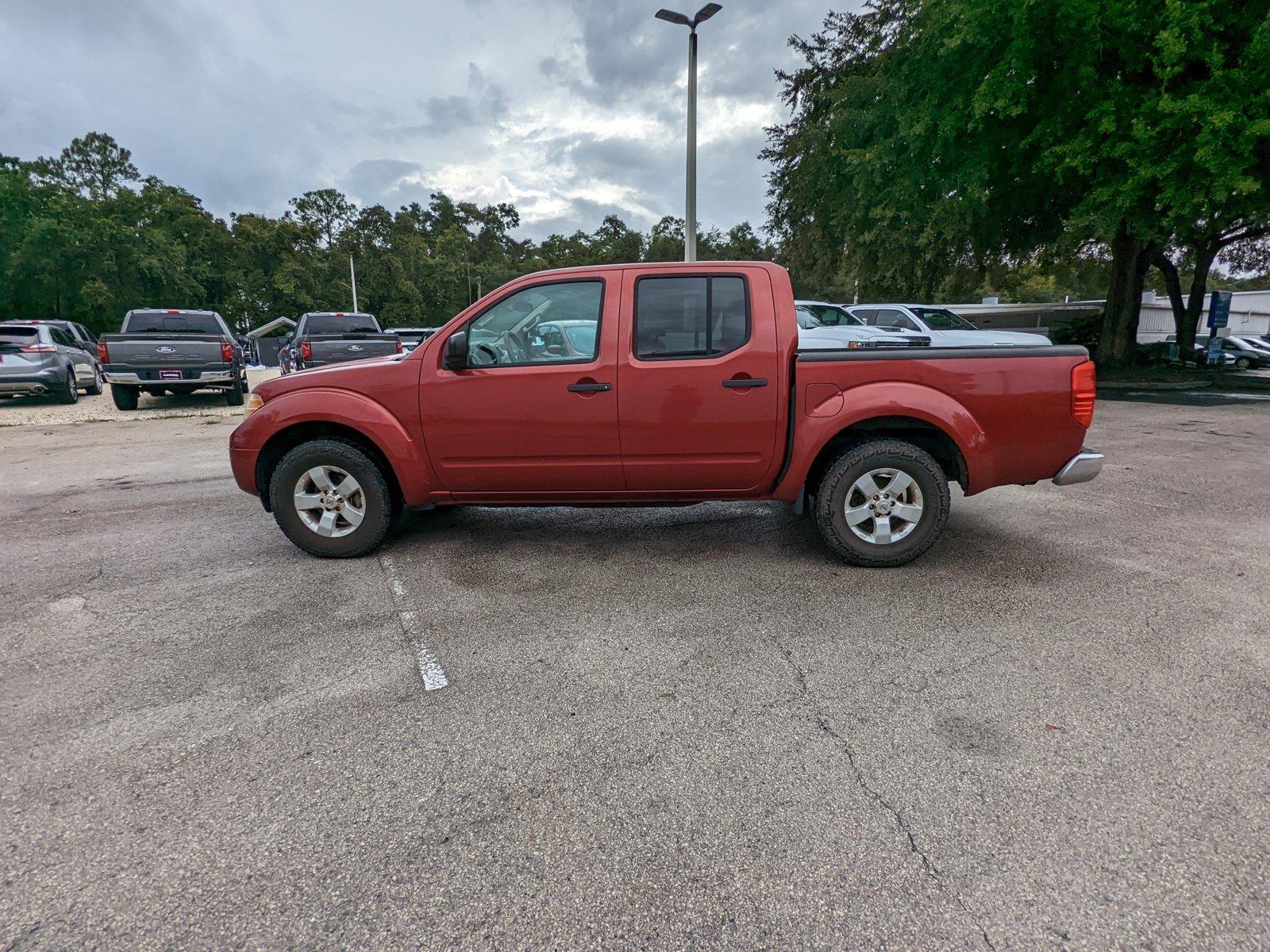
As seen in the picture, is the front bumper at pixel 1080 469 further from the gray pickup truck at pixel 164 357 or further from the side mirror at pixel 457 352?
the gray pickup truck at pixel 164 357

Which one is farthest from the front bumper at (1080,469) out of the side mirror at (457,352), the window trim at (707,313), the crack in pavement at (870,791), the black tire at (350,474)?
the black tire at (350,474)

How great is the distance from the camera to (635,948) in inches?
67.6

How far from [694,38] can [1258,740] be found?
14.9 m

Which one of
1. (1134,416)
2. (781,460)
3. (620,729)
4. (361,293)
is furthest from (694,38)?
(361,293)

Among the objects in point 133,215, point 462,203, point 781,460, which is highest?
point 462,203

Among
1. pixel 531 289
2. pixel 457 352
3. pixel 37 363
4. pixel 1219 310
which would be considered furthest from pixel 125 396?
pixel 1219 310

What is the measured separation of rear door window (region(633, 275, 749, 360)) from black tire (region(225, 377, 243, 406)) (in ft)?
38.4

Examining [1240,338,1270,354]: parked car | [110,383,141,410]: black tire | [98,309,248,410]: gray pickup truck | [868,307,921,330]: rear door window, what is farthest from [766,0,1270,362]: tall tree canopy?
[110,383,141,410]: black tire

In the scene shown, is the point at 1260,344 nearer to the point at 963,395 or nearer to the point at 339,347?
the point at 963,395

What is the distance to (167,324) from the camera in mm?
13141

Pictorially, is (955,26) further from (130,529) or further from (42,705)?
(42,705)

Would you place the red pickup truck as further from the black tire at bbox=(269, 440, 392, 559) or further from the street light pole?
the street light pole

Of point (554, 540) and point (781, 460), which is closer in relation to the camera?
point (781, 460)

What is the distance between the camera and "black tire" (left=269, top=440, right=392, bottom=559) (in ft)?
14.4
